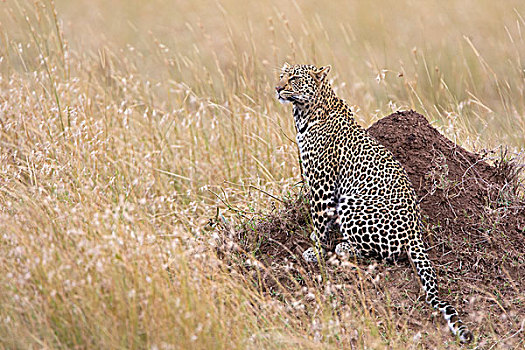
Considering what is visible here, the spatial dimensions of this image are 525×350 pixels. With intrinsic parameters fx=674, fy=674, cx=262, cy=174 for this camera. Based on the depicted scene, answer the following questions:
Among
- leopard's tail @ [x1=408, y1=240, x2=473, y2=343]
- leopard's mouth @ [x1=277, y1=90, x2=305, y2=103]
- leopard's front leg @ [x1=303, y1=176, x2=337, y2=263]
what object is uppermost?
leopard's mouth @ [x1=277, y1=90, x2=305, y2=103]

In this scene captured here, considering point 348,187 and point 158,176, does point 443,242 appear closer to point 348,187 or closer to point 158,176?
point 348,187

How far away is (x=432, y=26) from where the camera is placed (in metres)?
15.0

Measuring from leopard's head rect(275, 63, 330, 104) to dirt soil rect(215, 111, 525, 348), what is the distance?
730 mm

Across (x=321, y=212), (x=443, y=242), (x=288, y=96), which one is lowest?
→ (x=443, y=242)

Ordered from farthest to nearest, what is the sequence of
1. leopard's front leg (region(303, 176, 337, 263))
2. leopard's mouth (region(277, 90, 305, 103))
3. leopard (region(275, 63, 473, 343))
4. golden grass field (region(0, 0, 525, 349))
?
1. leopard's mouth (region(277, 90, 305, 103))
2. leopard's front leg (region(303, 176, 337, 263))
3. leopard (region(275, 63, 473, 343))
4. golden grass field (region(0, 0, 525, 349))

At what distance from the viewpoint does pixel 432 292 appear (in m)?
4.83

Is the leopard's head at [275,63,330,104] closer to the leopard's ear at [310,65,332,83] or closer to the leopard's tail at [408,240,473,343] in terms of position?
the leopard's ear at [310,65,332,83]

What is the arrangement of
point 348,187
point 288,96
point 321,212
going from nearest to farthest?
point 321,212 → point 348,187 → point 288,96

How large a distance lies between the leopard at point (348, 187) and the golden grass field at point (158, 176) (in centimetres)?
62

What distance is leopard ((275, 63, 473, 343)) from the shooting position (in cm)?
514

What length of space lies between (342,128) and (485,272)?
1.62 m

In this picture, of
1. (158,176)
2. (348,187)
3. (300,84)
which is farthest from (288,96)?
(158,176)

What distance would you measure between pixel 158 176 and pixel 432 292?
288 cm

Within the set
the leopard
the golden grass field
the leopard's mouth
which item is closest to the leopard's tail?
the leopard
